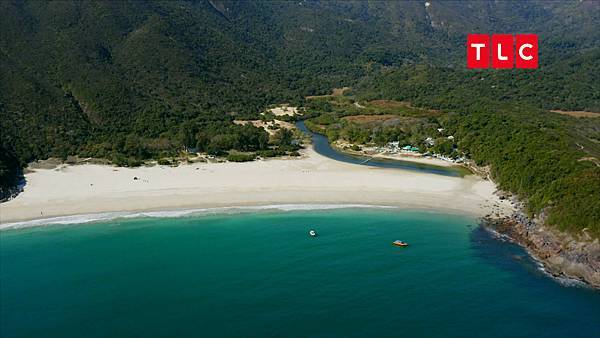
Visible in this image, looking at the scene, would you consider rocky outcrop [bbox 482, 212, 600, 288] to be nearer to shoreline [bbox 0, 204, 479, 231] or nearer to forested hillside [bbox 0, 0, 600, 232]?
forested hillside [bbox 0, 0, 600, 232]

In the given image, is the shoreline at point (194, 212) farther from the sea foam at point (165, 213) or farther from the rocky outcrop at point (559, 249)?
the rocky outcrop at point (559, 249)

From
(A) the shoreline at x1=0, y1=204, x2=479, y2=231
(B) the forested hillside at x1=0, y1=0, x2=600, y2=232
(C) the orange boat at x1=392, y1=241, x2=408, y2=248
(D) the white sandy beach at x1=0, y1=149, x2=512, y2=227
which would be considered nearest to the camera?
(C) the orange boat at x1=392, y1=241, x2=408, y2=248

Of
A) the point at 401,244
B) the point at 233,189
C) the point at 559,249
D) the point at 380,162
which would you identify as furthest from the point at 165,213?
the point at 559,249

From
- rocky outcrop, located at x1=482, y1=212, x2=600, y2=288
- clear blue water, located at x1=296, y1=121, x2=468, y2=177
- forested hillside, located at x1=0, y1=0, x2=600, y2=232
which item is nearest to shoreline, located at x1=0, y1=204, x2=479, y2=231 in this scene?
rocky outcrop, located at x1=482, y1=212, x2=600, y2=288

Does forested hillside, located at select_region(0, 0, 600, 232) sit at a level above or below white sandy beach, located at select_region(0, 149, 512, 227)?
above

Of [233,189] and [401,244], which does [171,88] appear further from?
[401,244]

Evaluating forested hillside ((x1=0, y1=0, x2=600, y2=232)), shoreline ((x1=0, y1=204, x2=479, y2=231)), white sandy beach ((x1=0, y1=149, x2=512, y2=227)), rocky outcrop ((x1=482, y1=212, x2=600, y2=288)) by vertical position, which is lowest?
rocky outcrop ((x1=482, y1=212, x2=600, y2=288))
